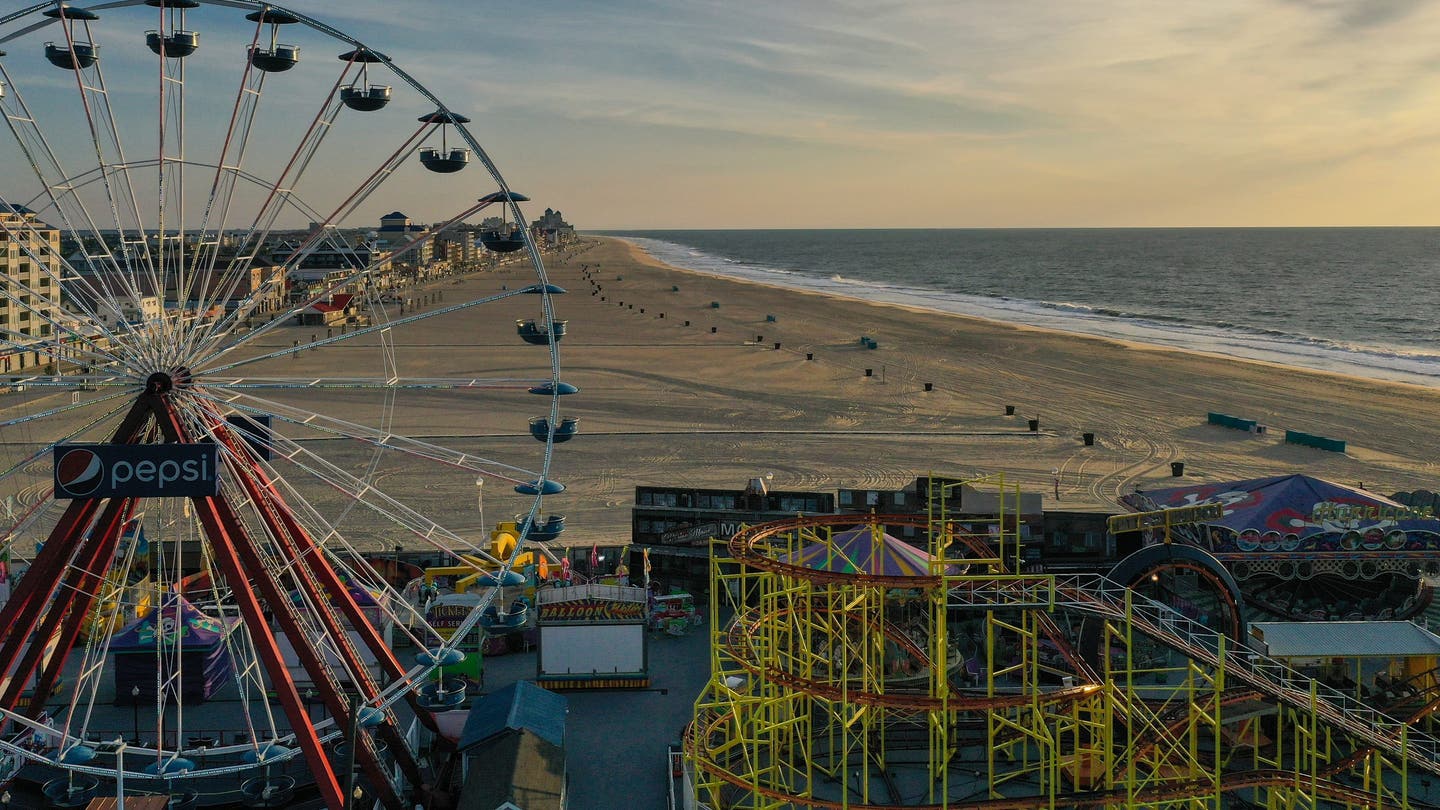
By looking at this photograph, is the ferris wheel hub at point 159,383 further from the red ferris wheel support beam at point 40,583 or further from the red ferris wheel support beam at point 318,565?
the red ferris wheel support beam at point 40,583

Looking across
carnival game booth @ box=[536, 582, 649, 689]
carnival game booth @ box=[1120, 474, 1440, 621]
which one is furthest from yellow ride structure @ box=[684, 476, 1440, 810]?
carnival game booth @ box=[1120, 474, 1440, 621]

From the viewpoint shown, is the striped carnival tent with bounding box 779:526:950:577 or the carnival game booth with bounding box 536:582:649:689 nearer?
the striped carnival tent with bounding box 779:526:950:577

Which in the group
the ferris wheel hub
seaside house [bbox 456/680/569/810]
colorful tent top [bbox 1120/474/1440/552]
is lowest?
seaside house [bbox 456/680/569/810]

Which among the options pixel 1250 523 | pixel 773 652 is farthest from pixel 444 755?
pixel 1250 523

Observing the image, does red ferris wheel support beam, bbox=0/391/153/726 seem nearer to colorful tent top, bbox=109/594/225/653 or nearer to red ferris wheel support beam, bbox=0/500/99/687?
red ferris wheel support beam, bbox=0/500/99/687

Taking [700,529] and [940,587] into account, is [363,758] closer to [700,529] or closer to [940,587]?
[940,587]

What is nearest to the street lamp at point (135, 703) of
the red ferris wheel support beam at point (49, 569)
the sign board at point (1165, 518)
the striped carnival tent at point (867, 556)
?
the red ferris wheel support beam at point (49, 569)

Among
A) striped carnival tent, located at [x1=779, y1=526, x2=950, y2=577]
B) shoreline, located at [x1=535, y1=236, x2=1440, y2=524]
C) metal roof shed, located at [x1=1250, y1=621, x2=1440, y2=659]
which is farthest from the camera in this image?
shoreline, located at [x1=535, y1=236, x2=1440, y2=524]
